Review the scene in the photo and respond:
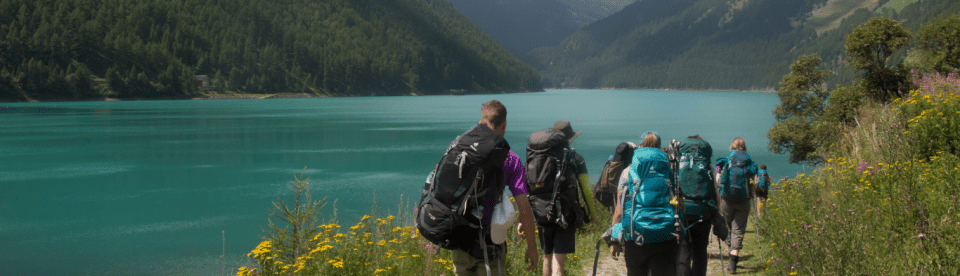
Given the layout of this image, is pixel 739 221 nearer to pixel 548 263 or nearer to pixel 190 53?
pixel 548 263

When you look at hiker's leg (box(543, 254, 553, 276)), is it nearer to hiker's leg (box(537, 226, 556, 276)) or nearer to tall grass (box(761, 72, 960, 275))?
hiker's leg (box(537, 226, 556, 276))

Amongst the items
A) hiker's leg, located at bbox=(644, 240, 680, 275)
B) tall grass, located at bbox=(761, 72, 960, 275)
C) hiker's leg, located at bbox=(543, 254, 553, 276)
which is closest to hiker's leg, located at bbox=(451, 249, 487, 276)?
hiker's leg, located at bbox=(644, 240, 680, 275)

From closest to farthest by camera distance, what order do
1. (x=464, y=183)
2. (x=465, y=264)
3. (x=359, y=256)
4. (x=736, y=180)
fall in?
(x=464, y=183)
(x=465, y=264)
(x=359, y=256)
(x=736, y=180)

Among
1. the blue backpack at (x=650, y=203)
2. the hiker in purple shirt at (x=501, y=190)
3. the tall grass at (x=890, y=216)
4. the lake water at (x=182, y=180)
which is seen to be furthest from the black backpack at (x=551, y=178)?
the lake water at (x=182, y=180)

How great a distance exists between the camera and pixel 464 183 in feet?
11.8

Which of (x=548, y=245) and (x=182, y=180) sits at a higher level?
(x=548, y=245)

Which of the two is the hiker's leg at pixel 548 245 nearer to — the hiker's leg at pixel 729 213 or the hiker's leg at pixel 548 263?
the hiker's leg at pixel 548 263

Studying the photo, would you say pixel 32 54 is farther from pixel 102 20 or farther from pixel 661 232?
pixel 661 232

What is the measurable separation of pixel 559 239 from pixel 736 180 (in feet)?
9.03

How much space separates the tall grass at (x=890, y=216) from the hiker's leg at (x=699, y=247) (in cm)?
63

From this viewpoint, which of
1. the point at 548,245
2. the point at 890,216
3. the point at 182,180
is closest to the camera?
the point at 890,216

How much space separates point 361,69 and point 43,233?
5828 inches

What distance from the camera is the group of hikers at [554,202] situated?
3615 millimetres

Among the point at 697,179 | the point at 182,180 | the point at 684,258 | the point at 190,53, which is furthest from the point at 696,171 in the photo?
the point at 190,53
